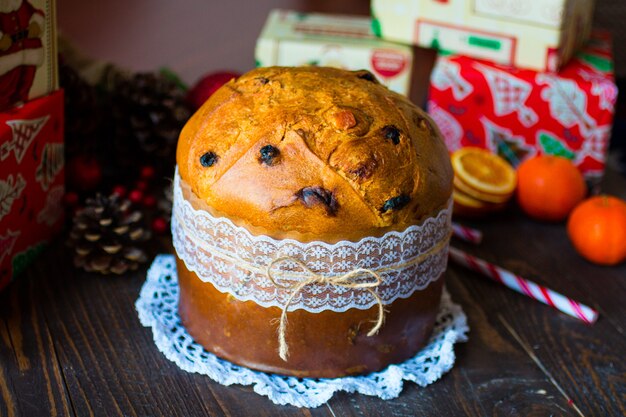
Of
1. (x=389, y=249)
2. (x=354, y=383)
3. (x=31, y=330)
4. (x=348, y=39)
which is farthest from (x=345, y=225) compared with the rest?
(x=348, y=39)

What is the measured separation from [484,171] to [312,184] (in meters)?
0.68

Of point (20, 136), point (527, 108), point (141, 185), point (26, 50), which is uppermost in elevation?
point (26, 50)

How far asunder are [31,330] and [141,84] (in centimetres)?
60

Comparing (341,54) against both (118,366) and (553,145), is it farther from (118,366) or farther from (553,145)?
(118,366)

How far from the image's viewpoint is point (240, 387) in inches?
42.3

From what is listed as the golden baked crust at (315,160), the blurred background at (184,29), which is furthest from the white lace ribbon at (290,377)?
the blurred background at (184,29)

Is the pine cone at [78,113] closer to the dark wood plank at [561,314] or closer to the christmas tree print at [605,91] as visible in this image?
the dark wood plank at [561,314]

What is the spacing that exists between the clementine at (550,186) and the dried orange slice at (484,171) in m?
0.03

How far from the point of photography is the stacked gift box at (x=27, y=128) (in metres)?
1.15

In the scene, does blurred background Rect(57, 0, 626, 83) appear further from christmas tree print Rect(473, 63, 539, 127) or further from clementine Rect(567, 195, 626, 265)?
clementine Rect(567, 195, 626, 265)

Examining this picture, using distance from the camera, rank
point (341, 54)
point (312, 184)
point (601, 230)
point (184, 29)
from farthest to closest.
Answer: point (184, 29), point (341, 54), point (601, 230), point (312, 184)

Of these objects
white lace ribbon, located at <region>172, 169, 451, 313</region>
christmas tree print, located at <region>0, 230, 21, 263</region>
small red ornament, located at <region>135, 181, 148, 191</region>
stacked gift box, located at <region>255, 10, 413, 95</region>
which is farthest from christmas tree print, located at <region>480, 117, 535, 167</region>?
christmas tree print, located at <region>0, 230, 21, 263</region>

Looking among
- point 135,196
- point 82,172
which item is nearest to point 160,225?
point 135,196

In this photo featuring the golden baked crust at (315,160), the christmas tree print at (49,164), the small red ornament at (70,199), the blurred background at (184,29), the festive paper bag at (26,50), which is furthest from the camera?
the blurred background at (184,29)
